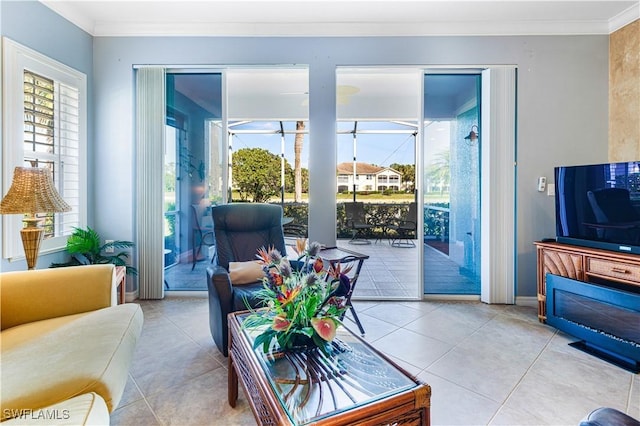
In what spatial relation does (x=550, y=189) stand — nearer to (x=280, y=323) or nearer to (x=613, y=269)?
(x=613, y=269)

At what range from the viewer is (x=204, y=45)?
10.3 ft

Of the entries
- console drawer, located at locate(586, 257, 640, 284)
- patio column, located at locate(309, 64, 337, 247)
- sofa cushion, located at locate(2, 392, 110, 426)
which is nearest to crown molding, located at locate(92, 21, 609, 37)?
patio column, located at locate(309, 64, 337, 247)

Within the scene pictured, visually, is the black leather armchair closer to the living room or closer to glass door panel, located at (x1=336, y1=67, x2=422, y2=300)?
the living room

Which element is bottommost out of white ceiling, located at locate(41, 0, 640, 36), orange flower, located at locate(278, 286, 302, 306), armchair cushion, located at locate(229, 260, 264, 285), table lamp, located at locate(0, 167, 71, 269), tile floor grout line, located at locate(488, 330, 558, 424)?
tile floor grout line, located at locate(488, 330, 558, 424)

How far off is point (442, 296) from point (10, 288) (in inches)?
140

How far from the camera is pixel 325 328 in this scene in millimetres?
1205

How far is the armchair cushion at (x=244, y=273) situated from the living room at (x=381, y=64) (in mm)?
963

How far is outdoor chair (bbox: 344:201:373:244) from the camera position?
21.0ft

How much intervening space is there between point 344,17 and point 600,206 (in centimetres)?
283

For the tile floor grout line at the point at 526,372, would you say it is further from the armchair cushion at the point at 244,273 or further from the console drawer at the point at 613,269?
the armchair cushion at the point at 244,273

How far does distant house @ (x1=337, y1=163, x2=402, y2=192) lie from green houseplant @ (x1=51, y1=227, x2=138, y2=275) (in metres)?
4.54

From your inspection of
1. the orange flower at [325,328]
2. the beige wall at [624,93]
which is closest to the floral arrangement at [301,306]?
the orange flower at [325,328]

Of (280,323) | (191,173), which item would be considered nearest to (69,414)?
(280,323)

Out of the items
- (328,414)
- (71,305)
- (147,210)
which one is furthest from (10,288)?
(328,414)
